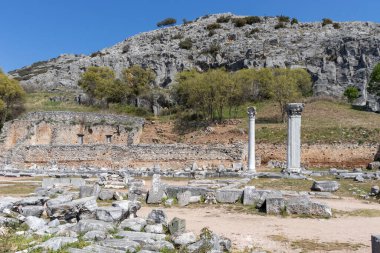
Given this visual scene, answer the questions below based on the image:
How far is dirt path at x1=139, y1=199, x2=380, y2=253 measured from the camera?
995 cm

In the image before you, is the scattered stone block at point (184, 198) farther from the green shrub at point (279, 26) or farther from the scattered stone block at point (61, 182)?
the green shrub at point (279, 26)

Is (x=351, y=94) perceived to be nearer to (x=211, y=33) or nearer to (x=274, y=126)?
(x=274, y=126)

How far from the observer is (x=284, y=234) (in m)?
10.8

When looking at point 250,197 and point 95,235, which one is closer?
point 95,235

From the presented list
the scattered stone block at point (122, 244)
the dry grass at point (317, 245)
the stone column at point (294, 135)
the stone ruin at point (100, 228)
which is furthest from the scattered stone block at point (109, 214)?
the stone column at point (294, 135)

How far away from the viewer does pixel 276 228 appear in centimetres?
1144

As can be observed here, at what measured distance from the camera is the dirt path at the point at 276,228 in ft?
32.6

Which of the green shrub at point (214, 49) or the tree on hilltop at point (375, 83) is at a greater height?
the green shrub at point (214, 49)

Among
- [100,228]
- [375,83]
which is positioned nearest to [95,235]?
[100,228]

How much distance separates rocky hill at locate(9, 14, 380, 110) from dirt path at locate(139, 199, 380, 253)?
140 feet

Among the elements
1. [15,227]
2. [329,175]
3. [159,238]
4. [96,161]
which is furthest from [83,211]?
[96,161]

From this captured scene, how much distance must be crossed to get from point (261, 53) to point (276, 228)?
213 feet

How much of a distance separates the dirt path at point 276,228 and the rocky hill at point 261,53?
42.5m

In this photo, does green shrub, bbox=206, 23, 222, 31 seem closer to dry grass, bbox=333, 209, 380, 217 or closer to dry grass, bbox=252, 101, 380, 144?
dry grass, bbox=252, 101, 380, 144
